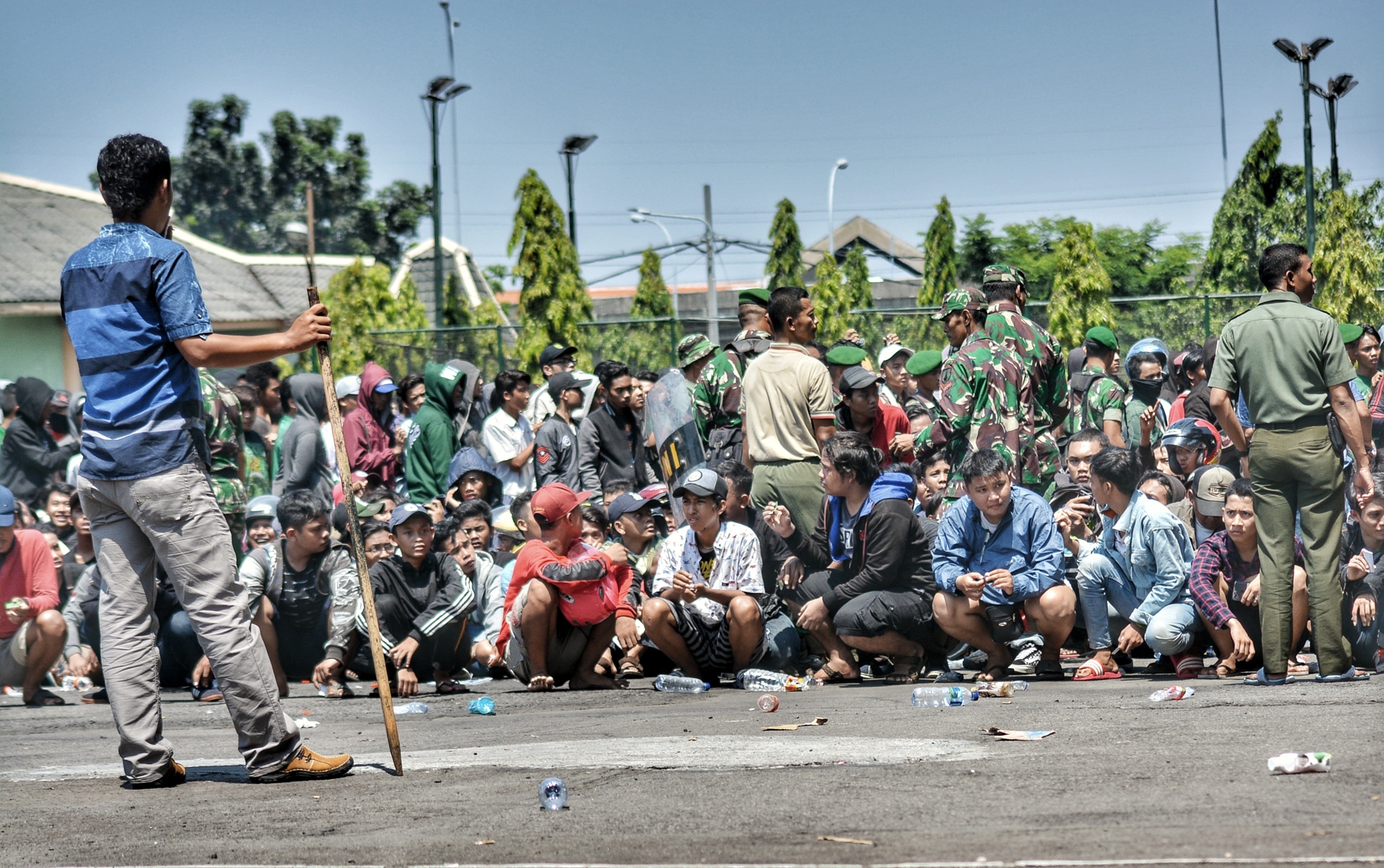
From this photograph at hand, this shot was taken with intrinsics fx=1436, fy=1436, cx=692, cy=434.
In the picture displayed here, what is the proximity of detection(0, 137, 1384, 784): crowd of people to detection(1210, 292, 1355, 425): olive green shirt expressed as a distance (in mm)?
11

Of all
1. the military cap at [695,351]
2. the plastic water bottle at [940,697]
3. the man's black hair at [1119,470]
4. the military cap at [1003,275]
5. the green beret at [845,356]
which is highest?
the military cap at [1003,275]

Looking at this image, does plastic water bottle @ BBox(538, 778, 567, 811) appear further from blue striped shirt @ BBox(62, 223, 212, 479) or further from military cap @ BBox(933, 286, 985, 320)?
military cap @ BBox(933, 286, 985, 320)

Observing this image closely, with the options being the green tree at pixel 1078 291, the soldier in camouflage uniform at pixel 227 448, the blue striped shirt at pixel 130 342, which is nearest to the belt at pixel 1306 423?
the blue striped shirt at pixel 130 342

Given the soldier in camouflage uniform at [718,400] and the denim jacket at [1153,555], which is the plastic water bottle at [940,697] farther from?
the soldier in camouflage uniform at [718,400]

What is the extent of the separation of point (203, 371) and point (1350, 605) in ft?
23.9

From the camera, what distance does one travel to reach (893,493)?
8.18 meters

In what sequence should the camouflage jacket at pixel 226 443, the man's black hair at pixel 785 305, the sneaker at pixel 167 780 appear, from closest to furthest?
the sneaker at pixel 167 780 → the man's black hair at pixel 785 305 → the camouflage jacket at pixel 226 443

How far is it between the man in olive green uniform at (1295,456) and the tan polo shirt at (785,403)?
2.44 metres

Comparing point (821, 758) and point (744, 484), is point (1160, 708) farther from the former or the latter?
point (744, 484)

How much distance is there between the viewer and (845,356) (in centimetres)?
1051

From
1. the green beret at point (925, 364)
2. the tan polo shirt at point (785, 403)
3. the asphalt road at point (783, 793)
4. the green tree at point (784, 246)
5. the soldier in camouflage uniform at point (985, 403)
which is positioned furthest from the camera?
the green tree at point (784, 246)

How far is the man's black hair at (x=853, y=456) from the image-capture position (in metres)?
8.13

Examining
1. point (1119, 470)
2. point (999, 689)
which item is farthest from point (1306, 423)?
point (999, 689)

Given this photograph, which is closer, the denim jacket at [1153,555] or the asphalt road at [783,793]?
the asphalt road at [783,793]
